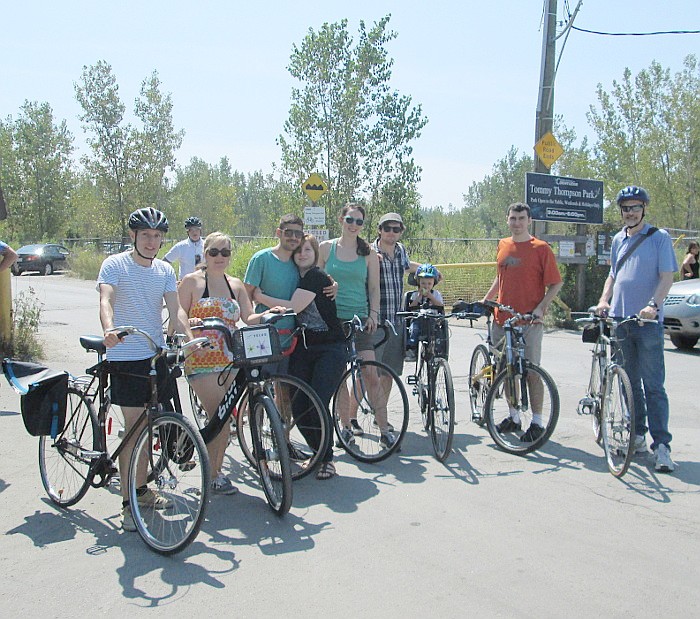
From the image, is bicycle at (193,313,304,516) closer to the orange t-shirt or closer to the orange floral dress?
the orange floral dress

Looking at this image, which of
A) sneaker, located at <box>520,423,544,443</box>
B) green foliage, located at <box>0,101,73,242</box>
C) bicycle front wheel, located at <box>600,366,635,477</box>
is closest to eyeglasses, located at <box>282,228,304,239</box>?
sneaker, located at <box>520,423,544,443</box>

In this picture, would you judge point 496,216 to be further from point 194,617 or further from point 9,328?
point 194,617

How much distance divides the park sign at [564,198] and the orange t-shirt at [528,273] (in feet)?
27.8

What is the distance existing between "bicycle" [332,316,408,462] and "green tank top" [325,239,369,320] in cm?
26

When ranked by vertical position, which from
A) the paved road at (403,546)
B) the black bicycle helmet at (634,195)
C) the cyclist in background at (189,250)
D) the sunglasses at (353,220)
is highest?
the black bicycle helmet at (634,195)

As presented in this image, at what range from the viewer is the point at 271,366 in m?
5.93

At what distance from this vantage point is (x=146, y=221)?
458 cm

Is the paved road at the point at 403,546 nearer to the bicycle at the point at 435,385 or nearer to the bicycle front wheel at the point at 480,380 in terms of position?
the bicycle at the point at 435,385

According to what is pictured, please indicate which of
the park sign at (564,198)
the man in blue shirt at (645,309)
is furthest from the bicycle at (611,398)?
the park sign at (564,198)

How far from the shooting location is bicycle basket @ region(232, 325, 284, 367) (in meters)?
4.70

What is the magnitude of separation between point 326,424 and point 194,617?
1.86 m

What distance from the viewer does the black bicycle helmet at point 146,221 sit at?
4.58 meters

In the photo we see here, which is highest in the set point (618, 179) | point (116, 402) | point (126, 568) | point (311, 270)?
point (618, 179)

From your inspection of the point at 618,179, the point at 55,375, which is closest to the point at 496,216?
the point at 618,179
